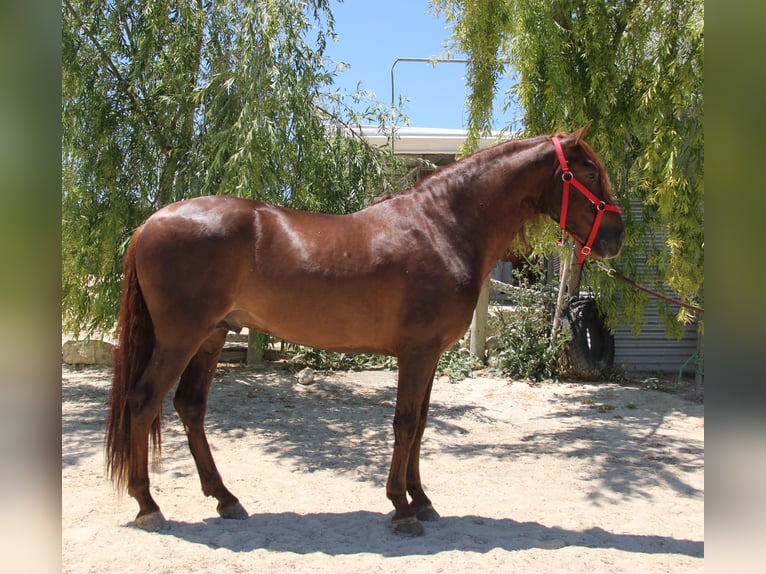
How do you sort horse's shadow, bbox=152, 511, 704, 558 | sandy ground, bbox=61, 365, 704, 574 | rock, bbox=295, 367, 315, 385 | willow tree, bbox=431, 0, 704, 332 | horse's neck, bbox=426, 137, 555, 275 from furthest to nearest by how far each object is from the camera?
1. rock, bbox=295, 367, 315, 385
2. willow tree, bbox=431, 0, 704, 332
3. horse's neck, bbox=426, 137, 555, 275
4. horse's shadow, bbox=152, 511, 704, 558
5. sandy ground, bbox=61, 365, 704, 574

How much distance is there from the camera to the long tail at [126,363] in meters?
3.22

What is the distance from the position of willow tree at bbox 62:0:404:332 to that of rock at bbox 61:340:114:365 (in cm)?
102

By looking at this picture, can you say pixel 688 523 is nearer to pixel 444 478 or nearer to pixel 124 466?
pixel 444 478

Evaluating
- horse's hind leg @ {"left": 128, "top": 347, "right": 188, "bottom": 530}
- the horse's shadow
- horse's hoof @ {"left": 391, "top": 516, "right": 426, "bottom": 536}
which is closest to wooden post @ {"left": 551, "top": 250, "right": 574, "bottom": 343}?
the horse's shadow

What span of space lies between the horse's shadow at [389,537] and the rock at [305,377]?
3.67 metres

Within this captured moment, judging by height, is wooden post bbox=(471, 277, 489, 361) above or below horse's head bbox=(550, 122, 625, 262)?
below

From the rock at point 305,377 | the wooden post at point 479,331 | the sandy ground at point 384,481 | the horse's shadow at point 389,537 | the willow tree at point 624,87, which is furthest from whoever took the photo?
the wooden post at point 479,331

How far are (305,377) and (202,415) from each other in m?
3.66

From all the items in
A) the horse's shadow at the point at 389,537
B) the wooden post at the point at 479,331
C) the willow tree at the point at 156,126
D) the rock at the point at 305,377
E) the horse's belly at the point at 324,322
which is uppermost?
the willow tree at the point at 156,126

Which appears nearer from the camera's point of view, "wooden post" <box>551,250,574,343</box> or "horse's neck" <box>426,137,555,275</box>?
"horse's neck" <box>426,137,555,275</box>

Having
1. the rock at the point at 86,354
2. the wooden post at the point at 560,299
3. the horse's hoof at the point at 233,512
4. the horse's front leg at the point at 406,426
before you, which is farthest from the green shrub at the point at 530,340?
the rock at the point at 86,354

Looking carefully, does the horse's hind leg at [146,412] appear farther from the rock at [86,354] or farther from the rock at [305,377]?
the rock at [86,354]

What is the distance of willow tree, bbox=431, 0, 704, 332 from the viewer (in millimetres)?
5441

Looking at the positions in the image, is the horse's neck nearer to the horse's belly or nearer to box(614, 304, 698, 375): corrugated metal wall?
the horse's belly
